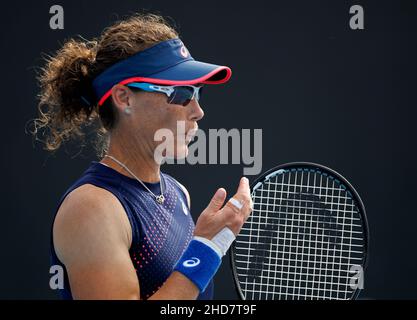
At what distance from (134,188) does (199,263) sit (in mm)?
299

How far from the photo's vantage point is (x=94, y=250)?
152 centimetres

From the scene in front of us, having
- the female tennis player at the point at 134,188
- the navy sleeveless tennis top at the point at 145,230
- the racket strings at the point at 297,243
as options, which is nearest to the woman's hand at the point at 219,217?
the female tennis player at the point at 134,188

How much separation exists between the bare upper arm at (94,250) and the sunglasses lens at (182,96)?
1.18 ft

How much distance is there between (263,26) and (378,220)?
128 cm

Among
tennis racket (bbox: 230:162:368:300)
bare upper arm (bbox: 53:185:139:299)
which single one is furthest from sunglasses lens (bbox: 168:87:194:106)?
tennis racket (bbox: 230:162:368:300)

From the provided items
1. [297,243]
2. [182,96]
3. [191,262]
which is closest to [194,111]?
[182,96]

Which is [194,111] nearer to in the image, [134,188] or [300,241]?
[134,188]

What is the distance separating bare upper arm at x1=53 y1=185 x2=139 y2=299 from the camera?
1.52 metres

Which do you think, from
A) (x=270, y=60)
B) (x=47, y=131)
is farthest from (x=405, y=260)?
(x=47, y=131)

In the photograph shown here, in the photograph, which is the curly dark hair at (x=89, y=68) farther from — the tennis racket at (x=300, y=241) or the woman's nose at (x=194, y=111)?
the tennis racket at (x=300, y=241)

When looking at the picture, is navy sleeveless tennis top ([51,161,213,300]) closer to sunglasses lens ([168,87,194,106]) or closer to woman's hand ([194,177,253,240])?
woman's hand ([194,177,253,240])

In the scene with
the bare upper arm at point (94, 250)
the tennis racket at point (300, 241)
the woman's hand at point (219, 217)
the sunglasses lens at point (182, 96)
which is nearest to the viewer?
the bare upper arm at point (94, 250)

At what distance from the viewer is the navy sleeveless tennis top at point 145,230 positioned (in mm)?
1676

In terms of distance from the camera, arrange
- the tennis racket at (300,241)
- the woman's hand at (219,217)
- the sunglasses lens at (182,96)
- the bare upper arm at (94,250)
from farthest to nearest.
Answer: the tennis racket at (300,241) < the sunglasses lens at (182,96) < the woman's hand at (219,217) < the bare upper arm at (94,250)
